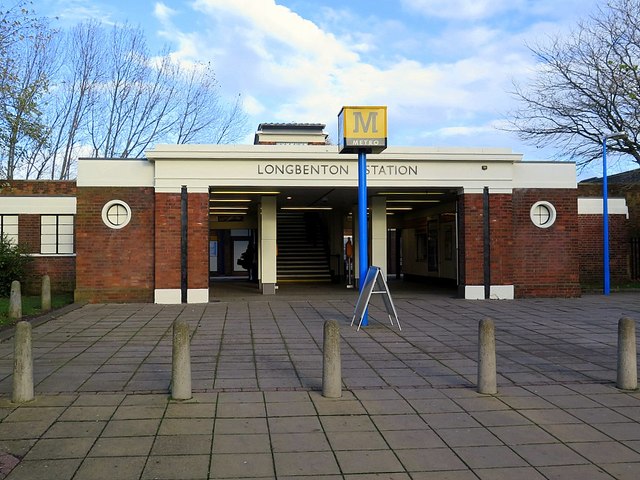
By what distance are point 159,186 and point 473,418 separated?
474 inches

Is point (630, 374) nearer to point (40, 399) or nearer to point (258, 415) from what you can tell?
point (258, 415)

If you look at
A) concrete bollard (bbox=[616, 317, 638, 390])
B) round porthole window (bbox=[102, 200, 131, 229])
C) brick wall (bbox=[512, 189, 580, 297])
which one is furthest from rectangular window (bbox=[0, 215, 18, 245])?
concrete bollard (bbox=[616, 317, 638, 390])

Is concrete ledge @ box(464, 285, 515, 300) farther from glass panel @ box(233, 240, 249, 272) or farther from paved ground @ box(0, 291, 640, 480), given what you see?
glass panel @ box(233, 240, 249, 272)

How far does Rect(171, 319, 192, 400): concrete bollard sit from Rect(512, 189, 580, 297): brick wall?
41.8ft

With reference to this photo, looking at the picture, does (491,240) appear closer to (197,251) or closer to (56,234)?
(197,251)

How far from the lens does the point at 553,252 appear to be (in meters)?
17.1

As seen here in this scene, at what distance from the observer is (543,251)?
17078 millimetres

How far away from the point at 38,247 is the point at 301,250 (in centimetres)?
1060

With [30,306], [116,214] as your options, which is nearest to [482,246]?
[116,214]

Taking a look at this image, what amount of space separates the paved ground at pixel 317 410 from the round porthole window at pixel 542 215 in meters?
6.73

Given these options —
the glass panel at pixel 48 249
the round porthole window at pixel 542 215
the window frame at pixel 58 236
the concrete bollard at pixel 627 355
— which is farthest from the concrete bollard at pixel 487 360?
the glass panel at pixel 48 249

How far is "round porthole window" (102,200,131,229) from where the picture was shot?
625 inches

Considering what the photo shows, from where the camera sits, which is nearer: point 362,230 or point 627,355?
point 627,355

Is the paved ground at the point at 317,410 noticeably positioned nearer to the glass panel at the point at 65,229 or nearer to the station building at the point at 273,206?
the station building at the point at 273,206
